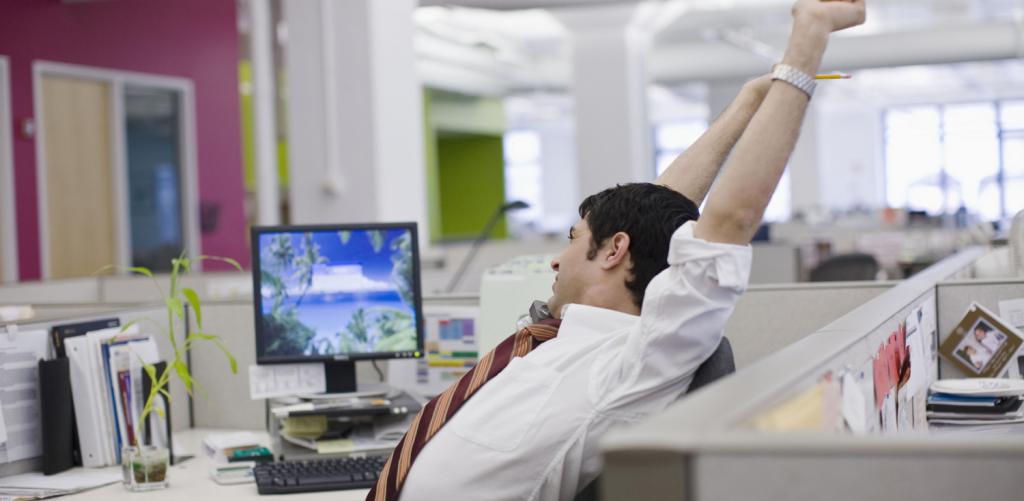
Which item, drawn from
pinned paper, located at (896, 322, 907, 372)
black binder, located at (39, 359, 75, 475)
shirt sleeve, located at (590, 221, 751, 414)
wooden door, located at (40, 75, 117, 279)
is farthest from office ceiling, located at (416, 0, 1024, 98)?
shirt sleeve, located at (590, 221, 751, 414)

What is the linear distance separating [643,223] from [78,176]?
23.9ft

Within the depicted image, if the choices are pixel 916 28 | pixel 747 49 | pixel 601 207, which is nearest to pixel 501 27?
pixel 747 49

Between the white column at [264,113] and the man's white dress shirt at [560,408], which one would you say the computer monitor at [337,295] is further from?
the white column at [264,113]

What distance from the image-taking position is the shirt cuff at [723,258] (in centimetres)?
135

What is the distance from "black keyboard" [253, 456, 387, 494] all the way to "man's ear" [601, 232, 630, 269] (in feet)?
2.17

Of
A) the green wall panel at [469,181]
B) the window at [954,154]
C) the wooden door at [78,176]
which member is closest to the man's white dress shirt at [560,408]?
the wooden door at [78,176]

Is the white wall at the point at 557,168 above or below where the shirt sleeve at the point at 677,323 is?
above

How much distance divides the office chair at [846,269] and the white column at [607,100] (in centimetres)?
329

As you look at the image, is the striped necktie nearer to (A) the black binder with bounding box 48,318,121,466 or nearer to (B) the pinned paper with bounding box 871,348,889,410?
(B) the pinned paper with bounding box 871,348,889,410

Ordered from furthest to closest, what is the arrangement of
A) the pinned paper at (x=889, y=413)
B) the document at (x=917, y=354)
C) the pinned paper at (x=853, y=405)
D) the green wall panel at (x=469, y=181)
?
1. the green wall panel at (x=469, y=181)
2. the document at (x=917, y=354)
3. the pinned paper at (x=889, y=413)
4. the pinned paper at (x=853, y=405)

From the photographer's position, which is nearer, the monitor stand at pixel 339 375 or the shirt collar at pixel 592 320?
the shirt collar at pixel 592 320

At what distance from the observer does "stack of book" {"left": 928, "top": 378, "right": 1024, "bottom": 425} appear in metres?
2.02

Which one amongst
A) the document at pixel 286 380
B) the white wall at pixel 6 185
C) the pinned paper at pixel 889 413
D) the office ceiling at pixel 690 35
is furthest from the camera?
the office ceiling at pixel 690 35

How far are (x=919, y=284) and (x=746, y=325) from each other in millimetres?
379
